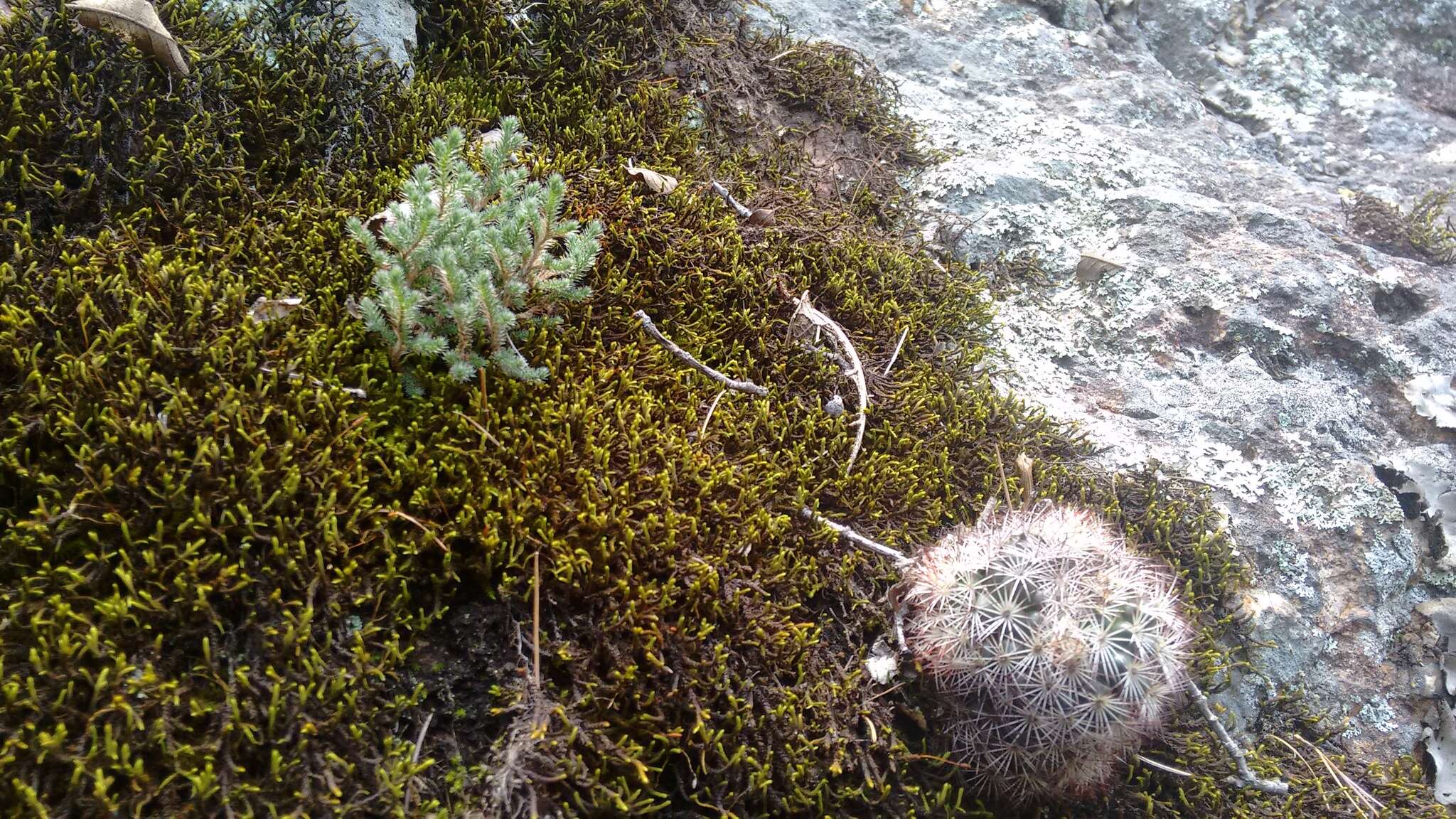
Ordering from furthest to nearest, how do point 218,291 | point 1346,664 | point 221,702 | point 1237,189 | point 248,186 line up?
point 1237,189, point 1346,664, point 248,186, point 218,291, point 221,702

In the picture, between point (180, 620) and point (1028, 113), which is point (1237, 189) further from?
point (180, 620)

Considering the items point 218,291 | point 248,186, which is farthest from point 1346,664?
point 248,186

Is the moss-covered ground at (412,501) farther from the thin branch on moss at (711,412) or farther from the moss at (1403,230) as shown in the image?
the moss at (1403,230)

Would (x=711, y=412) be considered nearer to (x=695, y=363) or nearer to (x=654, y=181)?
(x=695, y=363)

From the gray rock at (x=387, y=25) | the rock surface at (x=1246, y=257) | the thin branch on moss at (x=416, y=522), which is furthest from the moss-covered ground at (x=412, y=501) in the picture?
the rock surface at (x=1246, y=257)

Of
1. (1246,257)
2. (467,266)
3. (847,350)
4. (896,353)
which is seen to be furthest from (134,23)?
(1246,257)

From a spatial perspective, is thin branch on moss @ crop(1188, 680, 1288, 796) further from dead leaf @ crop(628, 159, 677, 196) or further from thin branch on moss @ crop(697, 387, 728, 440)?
dead leaf @ crop(628, 159, 677, 196)

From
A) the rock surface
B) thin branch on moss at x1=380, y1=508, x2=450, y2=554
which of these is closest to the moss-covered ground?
thin branch on moss at x1=380, y1=508, x2=450, y2=554
